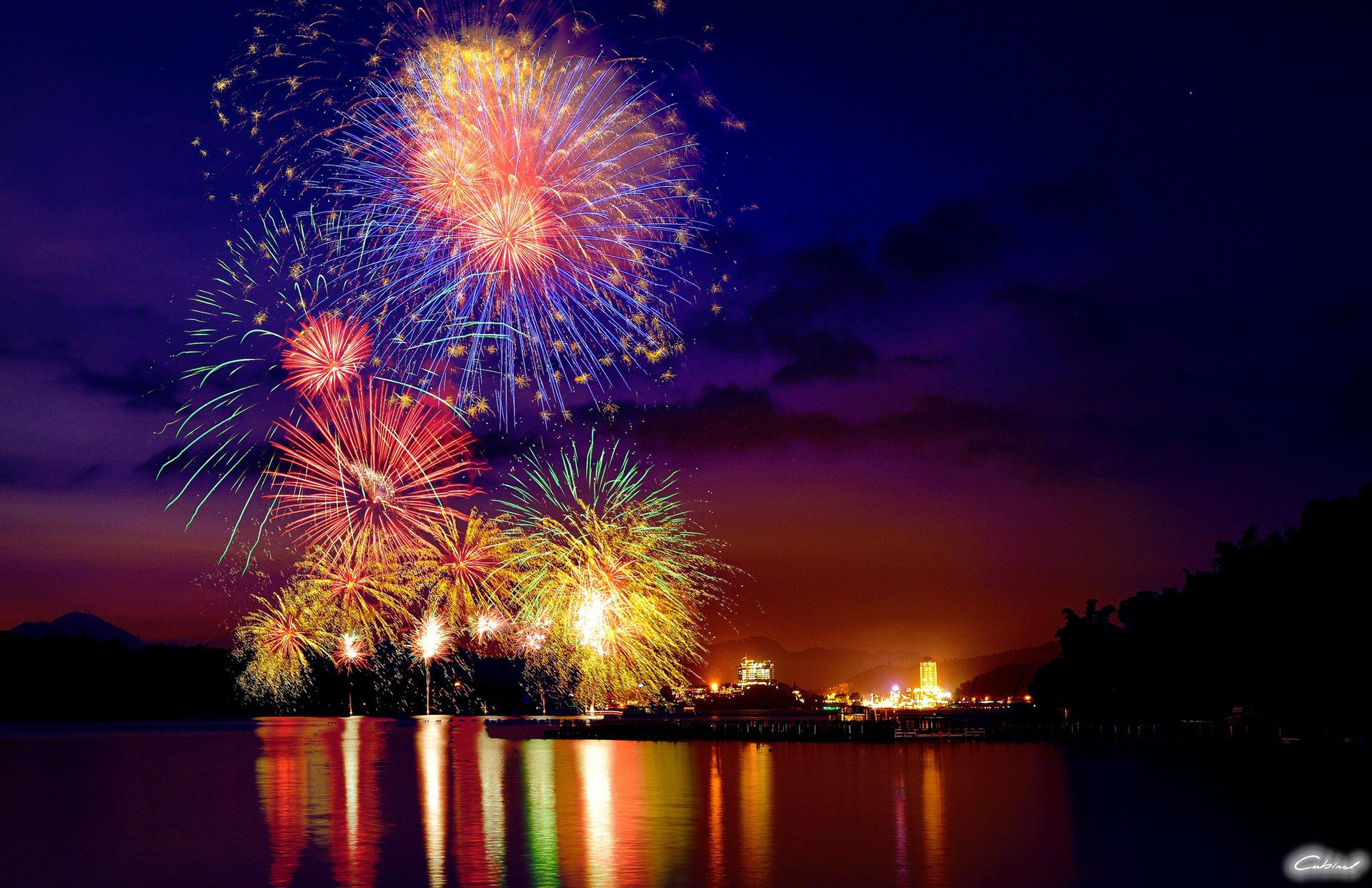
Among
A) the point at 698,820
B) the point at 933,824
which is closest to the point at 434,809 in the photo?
the point at 698,820

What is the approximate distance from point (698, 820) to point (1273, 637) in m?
46.3

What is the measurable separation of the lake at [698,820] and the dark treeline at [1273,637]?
3.96 meters

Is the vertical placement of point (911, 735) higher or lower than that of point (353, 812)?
lower

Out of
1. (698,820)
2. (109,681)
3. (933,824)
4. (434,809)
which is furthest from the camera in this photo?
(109,681)

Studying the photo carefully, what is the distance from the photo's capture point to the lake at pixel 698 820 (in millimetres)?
23344

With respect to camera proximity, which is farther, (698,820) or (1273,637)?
(1273,637)

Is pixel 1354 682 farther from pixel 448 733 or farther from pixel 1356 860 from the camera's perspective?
pixel 448 733

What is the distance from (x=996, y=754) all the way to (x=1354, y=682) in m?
17.7

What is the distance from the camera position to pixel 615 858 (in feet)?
79.7

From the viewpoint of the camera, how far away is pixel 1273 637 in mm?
64688

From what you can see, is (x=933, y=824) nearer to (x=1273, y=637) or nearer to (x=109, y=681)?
(x=1273, y=637)

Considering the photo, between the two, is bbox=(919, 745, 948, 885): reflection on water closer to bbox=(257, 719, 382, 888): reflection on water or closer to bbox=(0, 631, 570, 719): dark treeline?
bbox=(257, 719, 382, 888): reflection on water

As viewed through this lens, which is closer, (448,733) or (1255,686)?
(1255,686)

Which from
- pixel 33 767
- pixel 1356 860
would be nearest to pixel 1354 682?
pixel 1356 860
